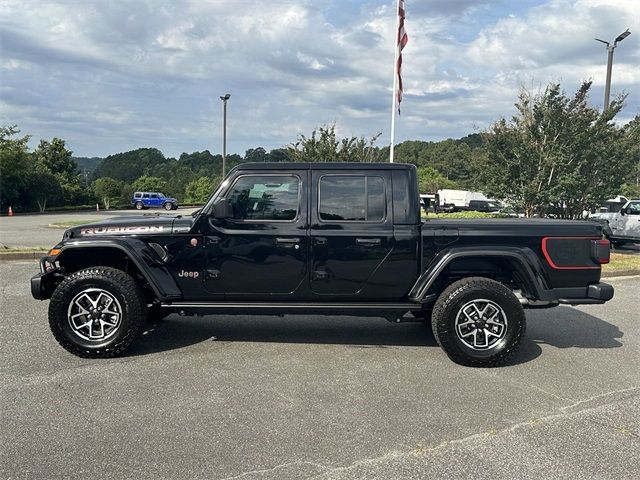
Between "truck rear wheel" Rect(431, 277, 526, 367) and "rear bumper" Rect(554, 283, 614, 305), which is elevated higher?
"rear bumper" Rect(554, 283, 614, 305)

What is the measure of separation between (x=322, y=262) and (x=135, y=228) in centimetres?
187

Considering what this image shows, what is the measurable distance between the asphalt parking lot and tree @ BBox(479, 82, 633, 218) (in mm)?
7288

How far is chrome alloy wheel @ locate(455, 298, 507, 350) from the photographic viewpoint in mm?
4531

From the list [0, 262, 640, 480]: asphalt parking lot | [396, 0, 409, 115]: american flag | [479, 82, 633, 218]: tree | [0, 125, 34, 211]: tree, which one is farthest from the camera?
[0, 125, 34, 211]: tree

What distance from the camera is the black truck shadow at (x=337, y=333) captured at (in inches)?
203

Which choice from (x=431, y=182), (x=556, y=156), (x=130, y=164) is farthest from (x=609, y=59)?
(x=130, y=164)

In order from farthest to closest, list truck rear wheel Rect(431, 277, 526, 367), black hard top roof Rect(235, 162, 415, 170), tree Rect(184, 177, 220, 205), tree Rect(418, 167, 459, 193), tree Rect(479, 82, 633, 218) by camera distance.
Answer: tree Rect(418, 167, 459, 193) < tree Rect(184, 177, 220, 205) < tree Rect(479, 82, 633, 218) < black hard top roof Rect(235, 162, 415, 170) < truck rear wheel Rect(431, 277, 526, 367)

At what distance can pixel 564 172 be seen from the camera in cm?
1192

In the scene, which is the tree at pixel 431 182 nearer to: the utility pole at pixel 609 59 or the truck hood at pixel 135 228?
the utility pole at pixel 609 59

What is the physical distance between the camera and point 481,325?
14.9 feet

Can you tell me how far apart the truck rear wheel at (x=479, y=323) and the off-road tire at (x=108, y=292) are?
2882 millimetres

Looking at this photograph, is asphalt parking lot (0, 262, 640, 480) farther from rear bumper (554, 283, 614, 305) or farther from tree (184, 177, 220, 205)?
tree (184, 177, 220, 205)

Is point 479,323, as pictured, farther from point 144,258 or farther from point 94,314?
point 94,314

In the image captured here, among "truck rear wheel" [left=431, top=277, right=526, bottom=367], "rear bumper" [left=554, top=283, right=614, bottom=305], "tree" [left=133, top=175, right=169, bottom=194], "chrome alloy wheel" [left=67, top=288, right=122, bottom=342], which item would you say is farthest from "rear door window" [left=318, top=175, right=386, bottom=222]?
"tree" [left=133, top=175, right=169, bottom=194]
